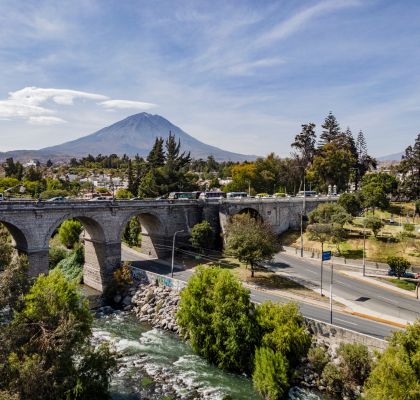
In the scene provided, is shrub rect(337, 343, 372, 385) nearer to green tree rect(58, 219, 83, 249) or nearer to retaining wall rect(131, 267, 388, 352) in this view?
retaining wall rect(131, 267, 388, 352)

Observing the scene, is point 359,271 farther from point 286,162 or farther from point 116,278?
point 286,162

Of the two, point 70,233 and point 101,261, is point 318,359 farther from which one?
point 70,233

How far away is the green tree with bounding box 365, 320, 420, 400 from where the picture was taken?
62.7ft

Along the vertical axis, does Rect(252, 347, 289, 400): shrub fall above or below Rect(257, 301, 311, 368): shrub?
below

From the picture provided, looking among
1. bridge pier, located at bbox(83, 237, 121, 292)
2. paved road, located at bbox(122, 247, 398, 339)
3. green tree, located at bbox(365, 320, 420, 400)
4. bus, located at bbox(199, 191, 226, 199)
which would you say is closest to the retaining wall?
paved road, located at bbox(122, 247, 398, 339)

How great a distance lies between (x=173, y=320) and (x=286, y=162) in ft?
243

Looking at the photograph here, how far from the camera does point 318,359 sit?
90.7ft

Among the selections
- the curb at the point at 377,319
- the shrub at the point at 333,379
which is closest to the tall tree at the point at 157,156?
the curb at the point at 377,319

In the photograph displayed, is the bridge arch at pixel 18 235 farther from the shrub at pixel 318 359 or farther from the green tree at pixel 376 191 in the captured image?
the green tree at pixel 376 191

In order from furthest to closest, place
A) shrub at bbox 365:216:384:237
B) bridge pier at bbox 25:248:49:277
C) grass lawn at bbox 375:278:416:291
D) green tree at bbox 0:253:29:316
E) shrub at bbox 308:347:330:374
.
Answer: shrub at bbox 365:216:384:237 → grass lawn at bbox 375:278:416:291 → bridge pier at bbox 25:248:49:277 → shrub at bbox 308:347:330:374 → green tree at bbox 0:253:29:316

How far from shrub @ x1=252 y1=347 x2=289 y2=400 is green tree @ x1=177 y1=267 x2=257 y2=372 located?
72.9 inches

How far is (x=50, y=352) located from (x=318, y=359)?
60.9ft

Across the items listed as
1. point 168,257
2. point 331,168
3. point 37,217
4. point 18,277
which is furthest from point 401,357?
point 331,168

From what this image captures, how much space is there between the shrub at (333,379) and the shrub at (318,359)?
80 cm
